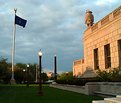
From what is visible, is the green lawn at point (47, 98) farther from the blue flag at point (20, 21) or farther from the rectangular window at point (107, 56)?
the blue flag at point (20, 21)

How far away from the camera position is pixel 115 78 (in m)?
24.3

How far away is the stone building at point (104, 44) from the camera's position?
32.5 metres

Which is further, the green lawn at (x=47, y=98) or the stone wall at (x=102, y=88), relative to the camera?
the stone wall at (x=102, y=88)

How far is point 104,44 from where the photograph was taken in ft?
120

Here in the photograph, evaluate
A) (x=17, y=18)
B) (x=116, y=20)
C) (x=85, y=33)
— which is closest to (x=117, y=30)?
(x=116, y=20)

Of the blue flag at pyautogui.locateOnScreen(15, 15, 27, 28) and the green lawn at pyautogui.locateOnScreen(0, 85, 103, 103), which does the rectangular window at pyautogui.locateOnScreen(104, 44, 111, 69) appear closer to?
the green lawn at pyautogui.locateOnScreen(0, 85, 103, 103)

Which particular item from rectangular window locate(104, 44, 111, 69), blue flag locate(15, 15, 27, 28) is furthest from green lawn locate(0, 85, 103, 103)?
blue flag locate(15, 15, 27, 28)

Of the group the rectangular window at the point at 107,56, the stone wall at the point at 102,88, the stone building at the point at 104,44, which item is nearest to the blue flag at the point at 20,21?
the stone building at the point at 104,44

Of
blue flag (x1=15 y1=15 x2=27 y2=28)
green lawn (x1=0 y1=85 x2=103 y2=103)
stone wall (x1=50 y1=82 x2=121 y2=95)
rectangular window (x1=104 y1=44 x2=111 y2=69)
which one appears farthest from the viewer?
blue flag (x1=15 y1=15 x2=27 y2=28)

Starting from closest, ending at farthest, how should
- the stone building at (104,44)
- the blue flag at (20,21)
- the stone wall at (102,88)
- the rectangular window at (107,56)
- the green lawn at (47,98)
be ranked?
the green lawn at (47,98) < the stone wall at (102,88) < the stone building at (104,44) < the rectangular window at (107,56) < the blue flag at (20,21)

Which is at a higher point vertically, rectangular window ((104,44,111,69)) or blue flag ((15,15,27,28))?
blue flag ((15,15,27,28))

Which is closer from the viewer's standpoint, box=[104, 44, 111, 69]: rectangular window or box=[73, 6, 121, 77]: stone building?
box=[73, 6, 121, 77]: stone building

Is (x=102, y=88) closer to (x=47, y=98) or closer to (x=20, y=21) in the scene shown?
(x=47, y=98)

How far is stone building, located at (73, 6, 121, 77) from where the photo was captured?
32531mm
